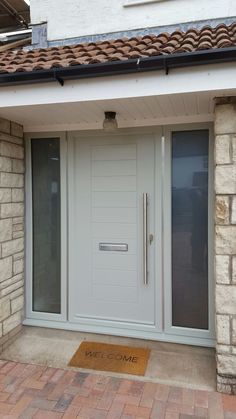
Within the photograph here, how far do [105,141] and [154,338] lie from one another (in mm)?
2728

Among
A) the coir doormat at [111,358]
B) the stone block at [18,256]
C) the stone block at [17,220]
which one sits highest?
the stone block at [17,220]

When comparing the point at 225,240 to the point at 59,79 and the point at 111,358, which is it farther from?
the point at 59,79

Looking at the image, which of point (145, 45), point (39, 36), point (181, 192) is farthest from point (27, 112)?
point (39, 36)

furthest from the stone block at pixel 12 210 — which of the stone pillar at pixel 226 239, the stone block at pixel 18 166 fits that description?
the stone pillar at pixel 226 239

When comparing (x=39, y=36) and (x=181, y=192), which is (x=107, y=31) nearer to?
(x=39, y=36)

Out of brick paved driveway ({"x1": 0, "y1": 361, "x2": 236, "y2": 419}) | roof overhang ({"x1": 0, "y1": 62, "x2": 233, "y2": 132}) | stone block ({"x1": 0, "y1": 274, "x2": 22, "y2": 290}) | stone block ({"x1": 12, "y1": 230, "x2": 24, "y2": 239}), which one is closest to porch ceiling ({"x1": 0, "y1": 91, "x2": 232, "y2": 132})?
roof overhang ({"x1": 0, "y1": 62, "x2": 233, "y2": 132})

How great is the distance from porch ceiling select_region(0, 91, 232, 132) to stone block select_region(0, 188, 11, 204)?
3.09ft

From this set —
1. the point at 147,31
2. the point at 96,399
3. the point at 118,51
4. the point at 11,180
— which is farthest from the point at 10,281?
the point at 147,31

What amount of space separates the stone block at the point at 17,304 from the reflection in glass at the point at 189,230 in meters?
2.14

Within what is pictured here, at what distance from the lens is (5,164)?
14.1 ft

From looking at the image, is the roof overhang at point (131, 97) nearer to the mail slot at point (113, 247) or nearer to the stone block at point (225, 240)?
the stone block at point (225, 240)

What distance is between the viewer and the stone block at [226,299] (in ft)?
10.9

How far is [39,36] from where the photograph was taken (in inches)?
225

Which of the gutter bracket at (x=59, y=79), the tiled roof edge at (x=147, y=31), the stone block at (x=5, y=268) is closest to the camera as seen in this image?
the gutter bracket at (x=59, y=79)
